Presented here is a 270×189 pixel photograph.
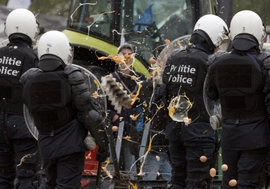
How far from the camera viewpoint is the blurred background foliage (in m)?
32.8

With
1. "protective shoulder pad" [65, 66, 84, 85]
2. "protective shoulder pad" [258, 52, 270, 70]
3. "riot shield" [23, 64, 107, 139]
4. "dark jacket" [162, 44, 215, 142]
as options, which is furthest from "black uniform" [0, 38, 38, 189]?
"protective shoulder pad" [258, 52, 270, 70]

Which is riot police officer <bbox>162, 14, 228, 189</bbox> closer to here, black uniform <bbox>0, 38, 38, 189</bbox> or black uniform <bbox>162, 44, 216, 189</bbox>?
black uniform <bbox>162, 44, 216, 189</bbox>

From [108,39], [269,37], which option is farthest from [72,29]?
[269,37]

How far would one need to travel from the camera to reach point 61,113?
10820 millimetres

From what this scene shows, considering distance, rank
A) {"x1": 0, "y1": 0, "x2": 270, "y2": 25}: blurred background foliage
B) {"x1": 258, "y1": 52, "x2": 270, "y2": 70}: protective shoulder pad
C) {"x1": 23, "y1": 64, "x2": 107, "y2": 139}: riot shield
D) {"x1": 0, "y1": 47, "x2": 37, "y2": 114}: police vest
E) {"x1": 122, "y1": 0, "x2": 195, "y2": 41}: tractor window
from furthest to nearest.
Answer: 1. {"x1": 0, "y1": 0, "x2": 270, "y2": 25}: blurred background foliage
2. {"x1": 122, "y1": 0, "x2": 195, "y2": 41}: tractor window
3. {"x1": 0, "y1": 47, "x2": 37, "y2": 114}: police vest
4. {"x1": 23, "y1": 64, "x2": 107, "y2": 139}: riot shield
5. {"x1": 258, "y1": 52, "x2": 270, "y2": 70}: protective shoulder pad

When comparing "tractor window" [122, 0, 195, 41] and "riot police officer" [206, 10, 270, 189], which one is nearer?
"riot police officer" [206, 10, 270, 189]

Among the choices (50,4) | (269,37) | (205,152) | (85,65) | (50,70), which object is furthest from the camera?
(50,4)

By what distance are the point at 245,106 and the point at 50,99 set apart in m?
1.99

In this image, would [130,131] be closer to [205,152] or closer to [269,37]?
[205,152]

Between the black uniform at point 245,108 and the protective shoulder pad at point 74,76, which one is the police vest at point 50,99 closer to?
the protective shoulder pad at point 74,76

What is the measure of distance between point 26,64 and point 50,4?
875 inches

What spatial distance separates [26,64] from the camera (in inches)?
463

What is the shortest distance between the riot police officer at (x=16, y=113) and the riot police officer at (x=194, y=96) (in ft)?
5.21

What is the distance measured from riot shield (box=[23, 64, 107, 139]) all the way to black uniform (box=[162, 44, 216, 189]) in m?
0.81
